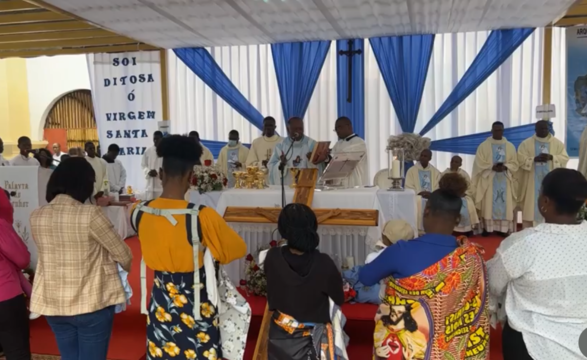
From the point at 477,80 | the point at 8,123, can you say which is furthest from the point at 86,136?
the point at 477,80

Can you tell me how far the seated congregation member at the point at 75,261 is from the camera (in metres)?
2.25

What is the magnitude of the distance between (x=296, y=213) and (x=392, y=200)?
174 cm

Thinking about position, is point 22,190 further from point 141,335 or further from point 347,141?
point 347,141

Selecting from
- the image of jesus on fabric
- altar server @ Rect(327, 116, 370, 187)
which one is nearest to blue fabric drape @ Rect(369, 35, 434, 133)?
altar server @ Rect(327, 116, 370, 187)

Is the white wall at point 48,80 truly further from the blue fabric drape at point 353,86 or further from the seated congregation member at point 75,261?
the seated congregation member at point 75,261

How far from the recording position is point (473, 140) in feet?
28.2

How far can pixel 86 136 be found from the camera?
47.2ft

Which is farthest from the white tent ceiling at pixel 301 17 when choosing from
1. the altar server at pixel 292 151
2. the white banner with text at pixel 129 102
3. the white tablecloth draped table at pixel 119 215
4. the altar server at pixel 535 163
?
the white tablecloth draped table at pixel 119 215

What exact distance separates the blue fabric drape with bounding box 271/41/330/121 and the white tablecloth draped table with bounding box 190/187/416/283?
5154mm

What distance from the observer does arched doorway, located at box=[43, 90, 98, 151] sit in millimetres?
14344

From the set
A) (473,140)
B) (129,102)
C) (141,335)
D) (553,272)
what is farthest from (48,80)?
(553,272)

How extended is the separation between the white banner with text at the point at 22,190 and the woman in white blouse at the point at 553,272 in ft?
13.1

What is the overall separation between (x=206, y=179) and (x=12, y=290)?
1778 mm

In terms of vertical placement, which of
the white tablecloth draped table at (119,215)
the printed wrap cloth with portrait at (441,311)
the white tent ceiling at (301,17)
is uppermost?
the white tent ceiling at (301,17)
